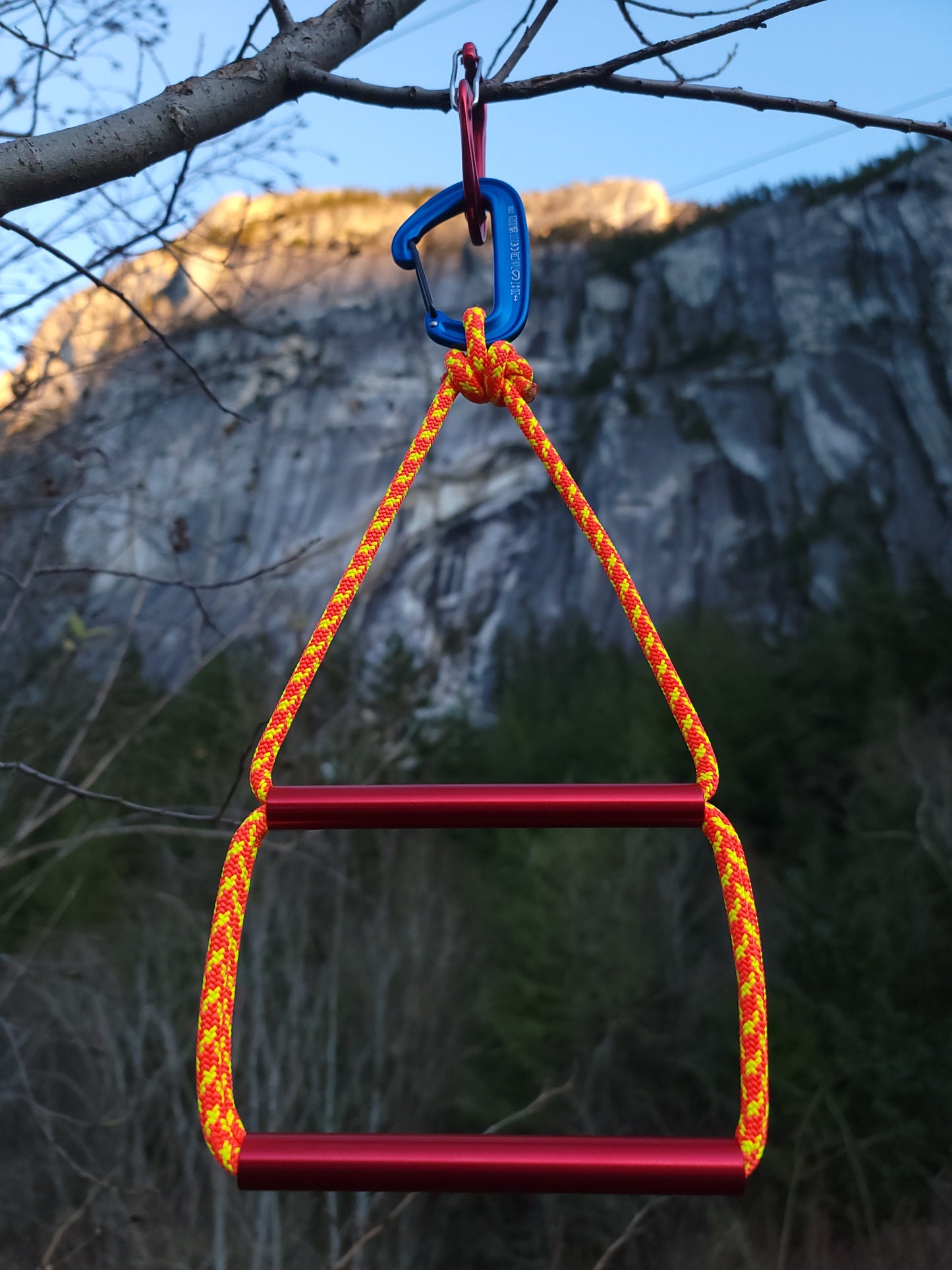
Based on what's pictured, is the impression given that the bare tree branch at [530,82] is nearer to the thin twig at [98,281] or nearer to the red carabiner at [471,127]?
the red carabiner at [471,127]

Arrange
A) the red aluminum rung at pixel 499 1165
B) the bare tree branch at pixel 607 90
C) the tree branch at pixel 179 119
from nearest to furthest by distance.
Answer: the red aluminum rung at pixel 499 1165, the tree branch at pixel 179 119, the bare tree branch at pixel 607 90

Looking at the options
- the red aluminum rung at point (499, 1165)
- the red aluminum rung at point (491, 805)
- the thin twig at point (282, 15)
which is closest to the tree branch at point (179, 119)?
the thin twig at point (282, 15)

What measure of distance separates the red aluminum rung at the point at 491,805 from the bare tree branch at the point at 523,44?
0.71 meters

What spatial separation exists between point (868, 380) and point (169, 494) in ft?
59.0

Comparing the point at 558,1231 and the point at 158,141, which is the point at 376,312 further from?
the point at 158,141

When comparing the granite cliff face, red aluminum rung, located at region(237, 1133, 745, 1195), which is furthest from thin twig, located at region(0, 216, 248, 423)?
the granite cliff face

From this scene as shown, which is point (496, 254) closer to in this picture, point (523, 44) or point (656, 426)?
point (523, 44)

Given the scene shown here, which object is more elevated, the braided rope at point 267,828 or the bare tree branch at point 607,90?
the bare tree branch at point 607,90

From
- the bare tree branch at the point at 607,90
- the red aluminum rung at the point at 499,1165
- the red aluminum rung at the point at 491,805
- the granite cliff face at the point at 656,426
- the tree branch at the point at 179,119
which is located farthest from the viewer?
the granite cliff face at the point at 656,426

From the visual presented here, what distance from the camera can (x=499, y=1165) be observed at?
1.85 feet

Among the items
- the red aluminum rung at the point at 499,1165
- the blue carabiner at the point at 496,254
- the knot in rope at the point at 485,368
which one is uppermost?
the blue carabiner at the point at 496,254

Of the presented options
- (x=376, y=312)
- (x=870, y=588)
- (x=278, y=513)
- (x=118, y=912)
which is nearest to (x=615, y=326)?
(x=376, y=312)

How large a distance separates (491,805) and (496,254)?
1.71 feet

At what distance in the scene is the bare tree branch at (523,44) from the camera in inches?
39.5
